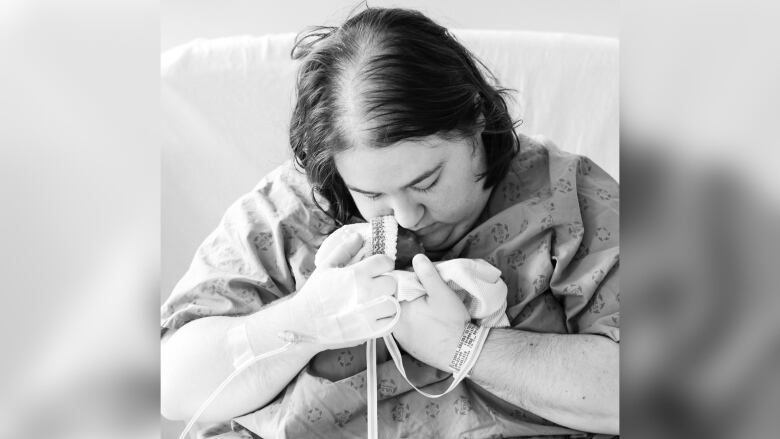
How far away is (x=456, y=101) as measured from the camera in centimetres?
90

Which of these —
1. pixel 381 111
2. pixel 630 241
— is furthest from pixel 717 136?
pixel 381 111

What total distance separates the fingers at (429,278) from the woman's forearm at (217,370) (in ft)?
0.49

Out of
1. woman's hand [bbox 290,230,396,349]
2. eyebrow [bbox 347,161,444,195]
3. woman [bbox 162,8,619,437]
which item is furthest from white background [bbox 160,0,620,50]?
woman's hand [bbox 290,230,396,349]

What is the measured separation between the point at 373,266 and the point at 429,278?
0.21ft

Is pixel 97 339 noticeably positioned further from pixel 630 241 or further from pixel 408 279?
pixel 408 279

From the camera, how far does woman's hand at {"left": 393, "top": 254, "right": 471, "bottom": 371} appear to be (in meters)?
0.86

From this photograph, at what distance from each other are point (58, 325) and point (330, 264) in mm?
556

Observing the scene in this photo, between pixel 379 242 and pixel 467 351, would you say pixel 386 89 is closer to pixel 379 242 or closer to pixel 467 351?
pixel 379 242

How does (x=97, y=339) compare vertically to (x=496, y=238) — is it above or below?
above

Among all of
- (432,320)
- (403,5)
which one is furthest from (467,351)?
(403,5)

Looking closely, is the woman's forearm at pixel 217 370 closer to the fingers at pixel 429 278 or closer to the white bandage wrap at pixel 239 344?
the white bandage wrap at pixel 239 344

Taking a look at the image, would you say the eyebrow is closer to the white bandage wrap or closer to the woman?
the woman

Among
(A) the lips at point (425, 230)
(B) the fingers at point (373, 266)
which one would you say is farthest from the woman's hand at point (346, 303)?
(A) the lips at point (425, 230)

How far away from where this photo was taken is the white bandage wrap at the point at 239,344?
2.86 feet
